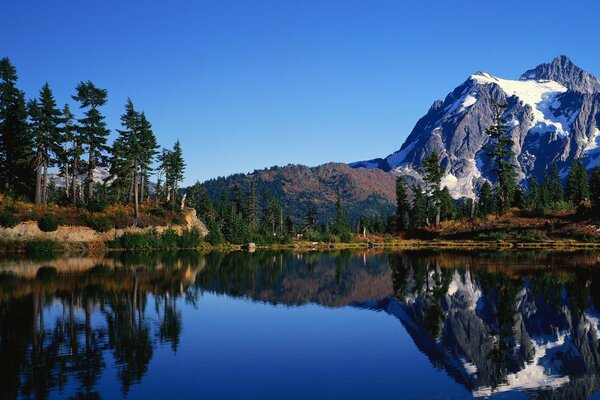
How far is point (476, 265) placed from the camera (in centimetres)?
5219

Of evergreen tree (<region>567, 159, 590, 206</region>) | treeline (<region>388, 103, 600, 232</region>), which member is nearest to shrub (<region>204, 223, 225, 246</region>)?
treeline (<region>388, 103, 600, 232</region>)

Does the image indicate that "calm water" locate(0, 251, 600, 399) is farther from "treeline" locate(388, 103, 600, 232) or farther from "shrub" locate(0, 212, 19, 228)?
"treeline" locate(388, 103, 600, 232)

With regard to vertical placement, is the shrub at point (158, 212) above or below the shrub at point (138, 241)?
above

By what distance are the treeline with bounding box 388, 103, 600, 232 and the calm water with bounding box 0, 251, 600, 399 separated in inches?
1840

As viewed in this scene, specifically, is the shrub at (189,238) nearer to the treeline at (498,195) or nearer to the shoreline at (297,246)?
the shoreline at (297,246)

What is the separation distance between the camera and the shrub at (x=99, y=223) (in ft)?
246

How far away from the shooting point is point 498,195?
92375mm

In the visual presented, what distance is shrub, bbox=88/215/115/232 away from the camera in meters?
74.9

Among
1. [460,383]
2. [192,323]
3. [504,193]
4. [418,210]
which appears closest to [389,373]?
[460,383]

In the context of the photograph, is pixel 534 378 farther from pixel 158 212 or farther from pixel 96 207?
pixel 158 212

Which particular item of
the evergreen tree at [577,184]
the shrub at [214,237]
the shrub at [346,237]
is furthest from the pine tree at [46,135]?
the evergreen tree at [577,184]

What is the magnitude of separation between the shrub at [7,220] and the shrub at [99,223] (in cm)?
978

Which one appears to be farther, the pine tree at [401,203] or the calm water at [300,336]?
the pine tree at [401,203]

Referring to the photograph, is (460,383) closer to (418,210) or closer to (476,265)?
(476,265)
